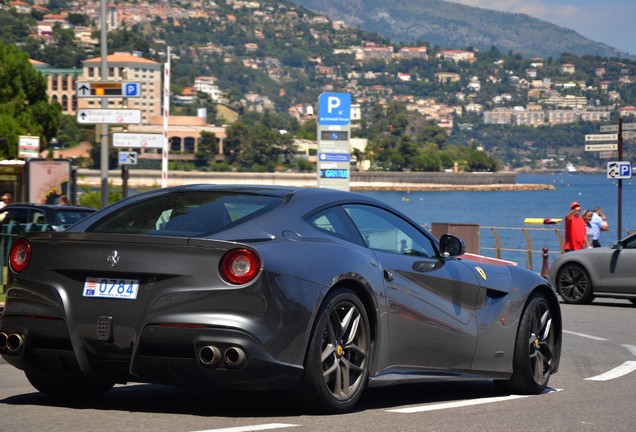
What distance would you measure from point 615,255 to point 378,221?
13.4 m

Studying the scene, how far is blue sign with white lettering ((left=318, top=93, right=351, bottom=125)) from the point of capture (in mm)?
28281

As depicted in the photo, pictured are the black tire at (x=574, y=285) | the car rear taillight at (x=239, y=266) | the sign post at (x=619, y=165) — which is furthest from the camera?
the sign post at (x=619, y=165)

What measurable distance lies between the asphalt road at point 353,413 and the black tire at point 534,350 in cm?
12

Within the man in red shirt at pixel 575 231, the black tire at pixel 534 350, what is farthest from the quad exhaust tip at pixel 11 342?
the man in red shirt at pixel 575 231

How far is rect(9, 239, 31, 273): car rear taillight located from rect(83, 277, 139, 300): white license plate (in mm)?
487

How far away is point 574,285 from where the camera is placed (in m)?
A: 20.9

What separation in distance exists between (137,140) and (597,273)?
11.2 meters

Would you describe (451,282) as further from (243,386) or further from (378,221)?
(243,386)

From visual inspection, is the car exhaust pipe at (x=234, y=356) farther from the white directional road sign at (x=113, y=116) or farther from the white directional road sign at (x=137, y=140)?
the white directional road sign at (x=137, y=140)

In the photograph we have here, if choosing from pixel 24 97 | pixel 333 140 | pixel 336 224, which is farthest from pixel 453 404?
pixel 24 97

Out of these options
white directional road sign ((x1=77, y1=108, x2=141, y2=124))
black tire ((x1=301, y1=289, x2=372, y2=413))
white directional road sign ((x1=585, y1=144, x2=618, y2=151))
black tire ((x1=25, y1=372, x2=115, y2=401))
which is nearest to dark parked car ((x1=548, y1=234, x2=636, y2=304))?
white directional road sign ((x1=77, y1=108, x2=141, y2=124))

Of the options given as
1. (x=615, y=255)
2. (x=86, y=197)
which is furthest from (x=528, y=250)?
(x=86, y=197)

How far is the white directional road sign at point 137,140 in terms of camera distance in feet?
88.8

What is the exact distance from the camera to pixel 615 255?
2042 cm
